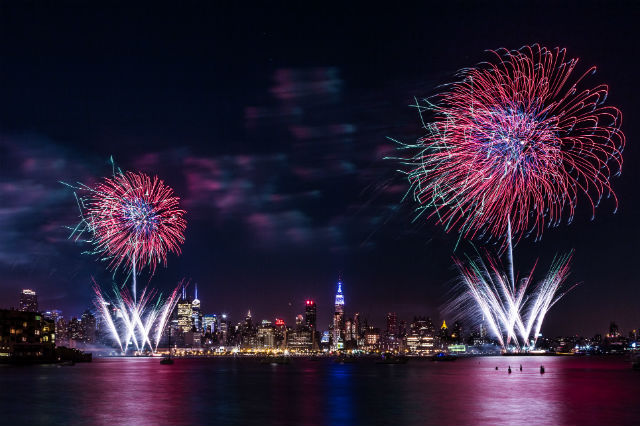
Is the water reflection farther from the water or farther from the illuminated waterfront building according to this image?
the illuminated waterfront building

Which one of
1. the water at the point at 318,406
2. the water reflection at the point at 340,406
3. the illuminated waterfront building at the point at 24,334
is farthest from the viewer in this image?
the illuminated waterfront building at the point at 24,334

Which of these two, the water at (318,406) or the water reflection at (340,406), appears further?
the water at (318,406)

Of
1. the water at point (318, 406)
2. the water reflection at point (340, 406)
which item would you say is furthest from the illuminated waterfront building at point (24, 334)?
the water reflection at point (340, 406)

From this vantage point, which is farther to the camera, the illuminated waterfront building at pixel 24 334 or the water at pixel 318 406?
the illuminated waterfront building at pixel 24 334

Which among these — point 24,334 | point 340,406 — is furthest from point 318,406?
point 24,334

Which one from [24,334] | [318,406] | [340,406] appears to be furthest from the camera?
[24,334]

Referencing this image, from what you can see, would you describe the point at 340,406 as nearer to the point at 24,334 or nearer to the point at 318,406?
the point at 318,406

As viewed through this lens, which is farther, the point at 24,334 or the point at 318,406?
the point at 24,334

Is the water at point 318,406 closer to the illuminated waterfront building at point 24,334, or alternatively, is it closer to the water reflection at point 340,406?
the water reflection at point 340,406

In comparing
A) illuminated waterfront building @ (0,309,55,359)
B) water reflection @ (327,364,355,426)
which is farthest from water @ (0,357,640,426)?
illuminated waterfront building @ (0,309,55,359)

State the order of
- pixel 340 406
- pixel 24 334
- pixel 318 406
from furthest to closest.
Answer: pixel 24 334
pixel 318 406
pixel 340 406

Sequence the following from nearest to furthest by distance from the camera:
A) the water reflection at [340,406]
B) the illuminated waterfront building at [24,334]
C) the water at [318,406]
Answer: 1. the water reflection at [340,406]
2. the water at [318,406]
3. the illuminated waterfront building at [24,334]

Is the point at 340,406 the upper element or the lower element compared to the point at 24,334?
lower

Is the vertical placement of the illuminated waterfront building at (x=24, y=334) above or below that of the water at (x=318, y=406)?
above
